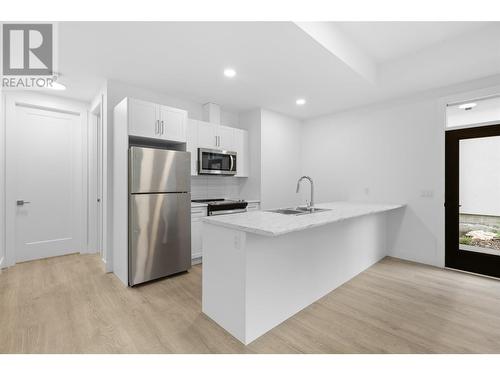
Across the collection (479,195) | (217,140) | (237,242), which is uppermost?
(217,140)

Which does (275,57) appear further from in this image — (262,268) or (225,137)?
(262,268)

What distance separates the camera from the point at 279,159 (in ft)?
15.7

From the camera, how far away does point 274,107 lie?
444cm

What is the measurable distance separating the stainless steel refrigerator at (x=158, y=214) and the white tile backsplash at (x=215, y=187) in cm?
100

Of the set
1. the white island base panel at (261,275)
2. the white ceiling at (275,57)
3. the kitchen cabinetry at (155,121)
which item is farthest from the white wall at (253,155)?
the white island base panel at (261,275)

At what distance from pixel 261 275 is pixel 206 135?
2.75 meters

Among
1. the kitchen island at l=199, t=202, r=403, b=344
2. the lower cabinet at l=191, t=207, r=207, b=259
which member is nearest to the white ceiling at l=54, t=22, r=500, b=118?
the kitchen island at l=199, t=202, r=403, b=344

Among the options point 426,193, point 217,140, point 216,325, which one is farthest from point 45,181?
point 426,193

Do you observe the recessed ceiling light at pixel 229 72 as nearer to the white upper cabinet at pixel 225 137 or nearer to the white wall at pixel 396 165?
the white upper cabinet at pixel 225 137

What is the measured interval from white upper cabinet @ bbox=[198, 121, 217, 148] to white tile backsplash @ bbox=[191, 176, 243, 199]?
634 millimetres

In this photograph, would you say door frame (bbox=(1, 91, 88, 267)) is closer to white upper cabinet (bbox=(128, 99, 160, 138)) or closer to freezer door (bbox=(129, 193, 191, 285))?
white upper cabinet (bbox=(128, 99, 160, 138))

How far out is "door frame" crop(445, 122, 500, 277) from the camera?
316cm

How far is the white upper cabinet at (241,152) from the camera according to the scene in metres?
4.47

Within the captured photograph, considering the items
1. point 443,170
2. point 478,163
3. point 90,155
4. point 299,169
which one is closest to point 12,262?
point 90,155
